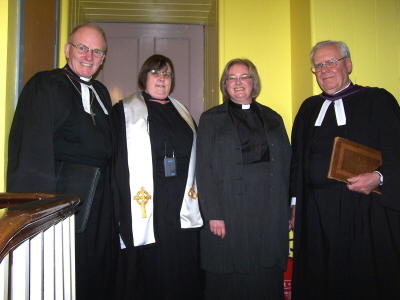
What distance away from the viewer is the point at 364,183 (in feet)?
6.22

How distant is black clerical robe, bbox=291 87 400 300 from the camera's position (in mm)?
1917

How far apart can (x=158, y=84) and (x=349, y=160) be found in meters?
1.40

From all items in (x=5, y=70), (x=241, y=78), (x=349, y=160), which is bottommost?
(x=349, y=160)

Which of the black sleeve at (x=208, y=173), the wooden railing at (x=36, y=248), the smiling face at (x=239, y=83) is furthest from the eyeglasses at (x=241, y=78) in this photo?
the wooden railing at (x=36, y=248)

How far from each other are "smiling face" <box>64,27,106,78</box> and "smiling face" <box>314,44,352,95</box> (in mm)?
1550

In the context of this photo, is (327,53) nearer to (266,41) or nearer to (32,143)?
(266,41)

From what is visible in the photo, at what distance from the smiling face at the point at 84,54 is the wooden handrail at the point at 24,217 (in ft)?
4.10

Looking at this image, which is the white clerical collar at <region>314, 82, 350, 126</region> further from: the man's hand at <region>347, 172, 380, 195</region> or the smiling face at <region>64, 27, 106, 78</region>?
the smiling face at <region>64, 27, 106, 78</region>

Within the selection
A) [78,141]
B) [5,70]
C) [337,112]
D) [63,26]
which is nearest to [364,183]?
[337,112]

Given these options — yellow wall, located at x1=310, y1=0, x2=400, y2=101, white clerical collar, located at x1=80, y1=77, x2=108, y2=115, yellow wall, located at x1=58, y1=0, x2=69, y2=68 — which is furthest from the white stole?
yellow wall, located at x1=310, y1=0, x2=400, y2=101

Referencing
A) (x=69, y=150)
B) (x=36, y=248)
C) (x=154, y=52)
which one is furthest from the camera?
(x=154, y=52)

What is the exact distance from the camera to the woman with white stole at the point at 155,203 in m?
2.13

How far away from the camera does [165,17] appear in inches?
135

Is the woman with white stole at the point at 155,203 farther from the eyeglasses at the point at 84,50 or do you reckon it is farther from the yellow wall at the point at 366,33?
the yellow wall at the point at 366,33
